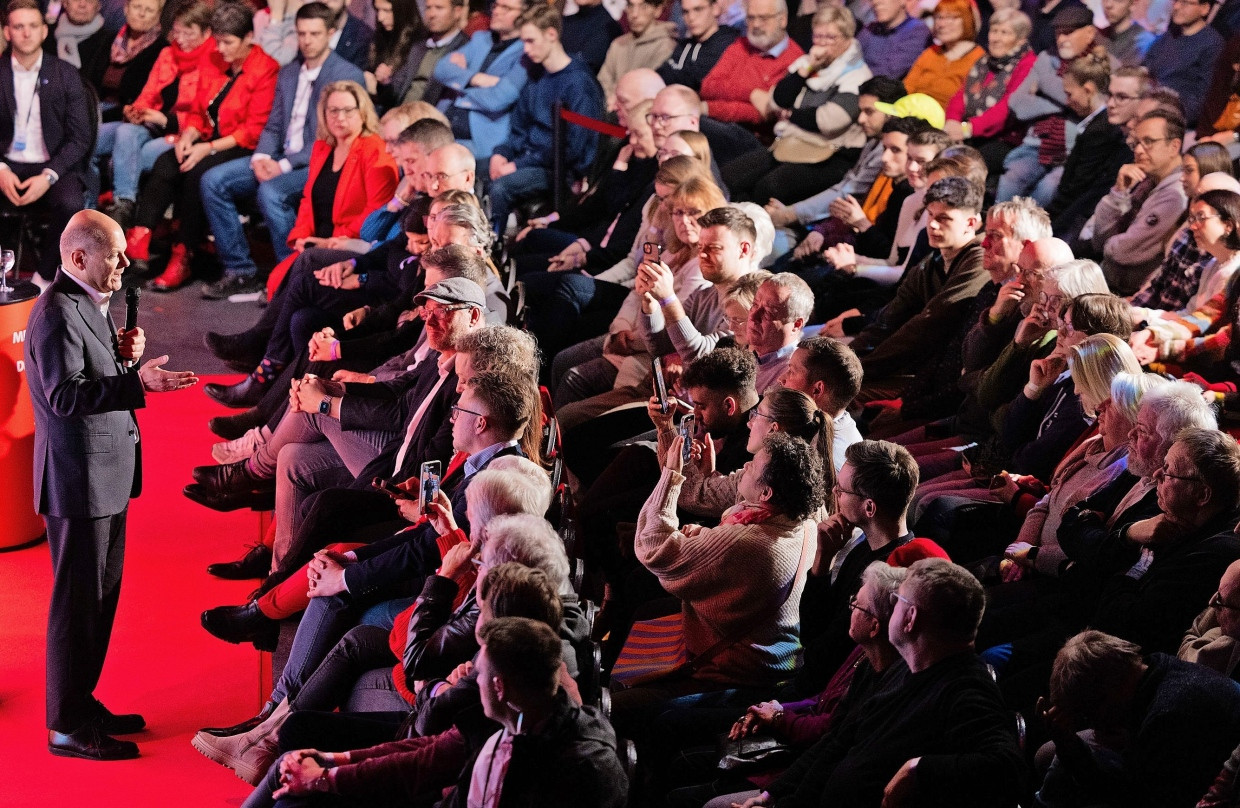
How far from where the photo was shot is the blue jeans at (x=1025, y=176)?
6594 mm

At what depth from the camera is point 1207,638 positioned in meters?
2.71

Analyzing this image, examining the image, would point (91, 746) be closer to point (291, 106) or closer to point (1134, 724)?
point (1134, 724)

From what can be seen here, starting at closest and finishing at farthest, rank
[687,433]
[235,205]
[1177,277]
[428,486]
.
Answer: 1. [428,486]
2. [687,433]
3. [1177,277]
4. [235,205]

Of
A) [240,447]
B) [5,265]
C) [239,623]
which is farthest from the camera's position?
[240,447]

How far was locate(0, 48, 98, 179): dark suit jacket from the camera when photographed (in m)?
7.93

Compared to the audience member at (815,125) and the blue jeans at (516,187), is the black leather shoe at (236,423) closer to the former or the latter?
the blue jeans at (516,187)

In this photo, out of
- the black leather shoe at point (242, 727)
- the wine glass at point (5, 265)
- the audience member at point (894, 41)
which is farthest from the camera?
the audience member at point (894, 41)

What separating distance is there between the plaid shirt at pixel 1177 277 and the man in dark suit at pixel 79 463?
11.4 ft

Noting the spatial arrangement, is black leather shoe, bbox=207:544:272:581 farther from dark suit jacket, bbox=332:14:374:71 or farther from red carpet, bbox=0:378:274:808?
dark suit jacket, bbox=332:14:374:71

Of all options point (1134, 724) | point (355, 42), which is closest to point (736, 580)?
point (1134, 724)

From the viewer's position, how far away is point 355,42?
8.84m

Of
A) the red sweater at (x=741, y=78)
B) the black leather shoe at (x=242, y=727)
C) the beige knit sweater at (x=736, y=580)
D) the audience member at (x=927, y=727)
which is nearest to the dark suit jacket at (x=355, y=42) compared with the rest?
the red sweater at (x=741, y=78)

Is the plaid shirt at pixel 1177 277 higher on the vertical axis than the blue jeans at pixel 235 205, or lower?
higher

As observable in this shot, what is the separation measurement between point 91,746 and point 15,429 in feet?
5.08
